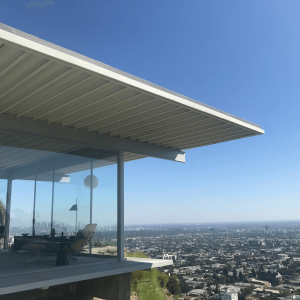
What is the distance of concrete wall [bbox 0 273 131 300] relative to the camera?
6.67 metres

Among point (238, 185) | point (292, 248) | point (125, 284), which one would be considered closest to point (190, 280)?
point (292, 248)

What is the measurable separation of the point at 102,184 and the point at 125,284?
218 centimetres

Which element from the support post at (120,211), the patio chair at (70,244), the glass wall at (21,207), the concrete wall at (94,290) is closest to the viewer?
the glass wall at (21,207)

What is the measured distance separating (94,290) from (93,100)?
437 cm

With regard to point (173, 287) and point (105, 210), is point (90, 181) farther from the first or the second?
point (173, 287)

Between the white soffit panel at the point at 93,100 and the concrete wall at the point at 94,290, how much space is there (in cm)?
319

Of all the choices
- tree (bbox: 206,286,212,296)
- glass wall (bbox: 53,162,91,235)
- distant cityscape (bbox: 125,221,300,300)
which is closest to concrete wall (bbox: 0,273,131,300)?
glass wall (bbox: 53,162,91,235)

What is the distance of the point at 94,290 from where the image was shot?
284 inches

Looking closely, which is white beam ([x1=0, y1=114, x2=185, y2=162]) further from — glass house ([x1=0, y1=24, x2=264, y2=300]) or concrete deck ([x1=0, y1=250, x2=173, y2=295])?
concrete deck ([x1=0, y1=250, x2=173, y2=295])

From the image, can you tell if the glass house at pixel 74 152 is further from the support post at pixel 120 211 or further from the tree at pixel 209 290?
the tree at pixel 209 290

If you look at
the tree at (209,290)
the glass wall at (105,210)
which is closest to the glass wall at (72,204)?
the glass wall at (105,210)

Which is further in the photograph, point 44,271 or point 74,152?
point 74,152

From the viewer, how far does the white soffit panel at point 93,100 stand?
3.86 metres

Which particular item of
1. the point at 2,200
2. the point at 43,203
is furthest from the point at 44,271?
the point at 2,200
